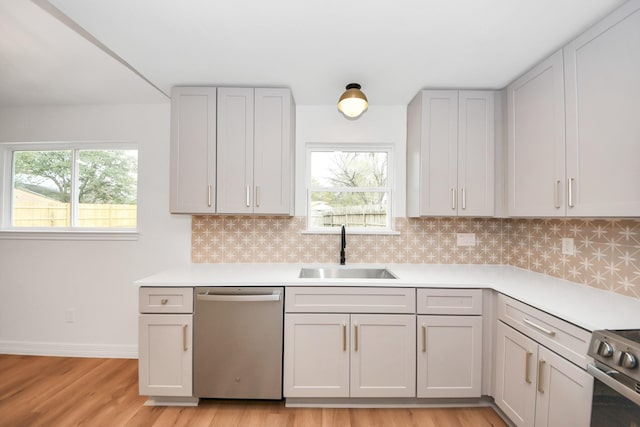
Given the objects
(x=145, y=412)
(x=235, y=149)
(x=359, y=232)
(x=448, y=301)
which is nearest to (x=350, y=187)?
(x=359, y=232)

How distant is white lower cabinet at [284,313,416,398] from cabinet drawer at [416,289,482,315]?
0.42 feet

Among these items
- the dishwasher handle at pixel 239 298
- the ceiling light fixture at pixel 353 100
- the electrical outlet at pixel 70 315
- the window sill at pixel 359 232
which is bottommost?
the electrical outlet at pixel 70 315

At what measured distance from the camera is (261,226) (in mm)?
2539

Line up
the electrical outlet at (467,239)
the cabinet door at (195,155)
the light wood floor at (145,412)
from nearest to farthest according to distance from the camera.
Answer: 1. the light wood floor at (145,412)
2. the cabinet door at (195,155)
3. the electrical outlet at (467,239)

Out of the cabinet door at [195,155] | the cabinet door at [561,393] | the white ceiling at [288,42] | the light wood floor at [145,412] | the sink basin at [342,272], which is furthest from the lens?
the sink basin at [342,272]

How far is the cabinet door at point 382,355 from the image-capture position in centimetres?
188

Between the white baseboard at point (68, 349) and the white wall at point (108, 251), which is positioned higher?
the white wall at point (108, 251)

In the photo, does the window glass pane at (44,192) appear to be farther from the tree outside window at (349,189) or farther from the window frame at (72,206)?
the tree outside window at (349,189)

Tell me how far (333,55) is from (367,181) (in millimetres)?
1186

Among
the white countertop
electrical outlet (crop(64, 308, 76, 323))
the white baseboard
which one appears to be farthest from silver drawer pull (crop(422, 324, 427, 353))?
electrical outlet (crop(64, 308, 76, 323))

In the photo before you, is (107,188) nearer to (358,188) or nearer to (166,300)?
(166,300)

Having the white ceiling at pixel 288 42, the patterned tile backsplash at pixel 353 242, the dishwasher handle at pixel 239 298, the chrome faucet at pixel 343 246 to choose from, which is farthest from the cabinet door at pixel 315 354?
the white ceiling at pixel 288 42

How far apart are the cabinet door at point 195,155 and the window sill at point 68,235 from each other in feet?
2.72

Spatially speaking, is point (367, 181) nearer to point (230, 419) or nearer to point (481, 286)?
point (481, 286)
